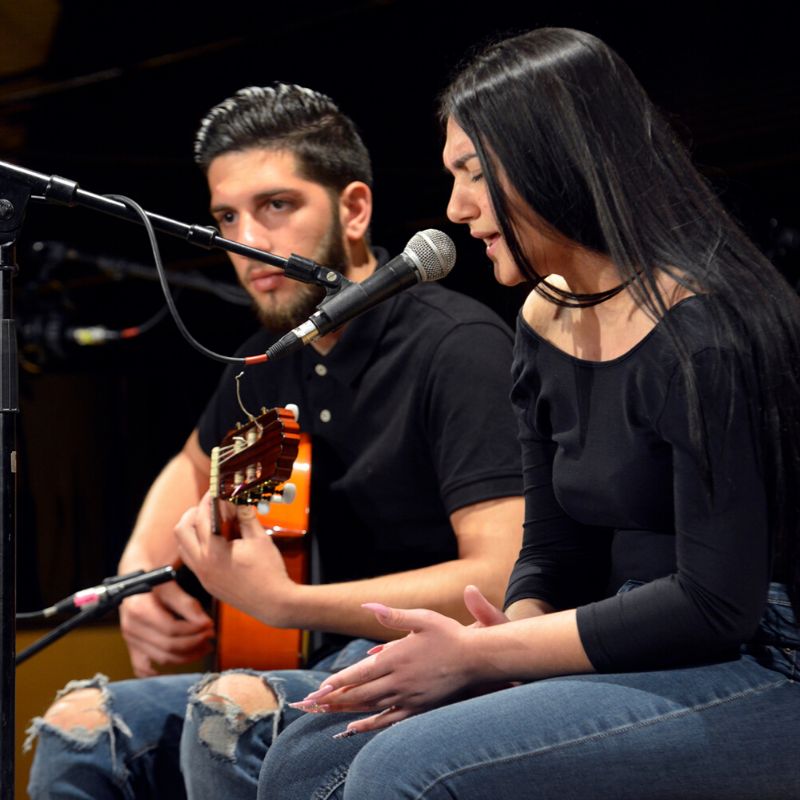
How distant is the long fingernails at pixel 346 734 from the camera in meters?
1.41

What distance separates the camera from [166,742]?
2.04 m

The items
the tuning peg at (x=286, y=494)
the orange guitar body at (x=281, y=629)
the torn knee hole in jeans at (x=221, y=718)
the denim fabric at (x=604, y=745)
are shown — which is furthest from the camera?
the orange guitar body at (x=281, y=629)

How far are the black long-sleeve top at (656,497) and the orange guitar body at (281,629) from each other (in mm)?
565

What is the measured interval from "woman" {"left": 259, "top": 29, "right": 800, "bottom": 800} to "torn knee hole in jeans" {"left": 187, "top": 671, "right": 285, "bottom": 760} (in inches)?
10.5

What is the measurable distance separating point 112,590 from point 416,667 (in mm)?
824

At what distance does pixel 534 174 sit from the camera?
1431mm

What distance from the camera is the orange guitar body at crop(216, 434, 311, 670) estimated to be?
2068 mm

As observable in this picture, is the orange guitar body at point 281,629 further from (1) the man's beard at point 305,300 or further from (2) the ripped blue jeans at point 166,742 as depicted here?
(1) the man's beard at point 305,300

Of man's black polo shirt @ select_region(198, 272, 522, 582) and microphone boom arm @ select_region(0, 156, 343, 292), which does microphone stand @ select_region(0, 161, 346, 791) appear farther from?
man's black polo shirt @ select_region(198, 272, 522, 582)

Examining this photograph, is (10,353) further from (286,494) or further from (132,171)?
(132,171)

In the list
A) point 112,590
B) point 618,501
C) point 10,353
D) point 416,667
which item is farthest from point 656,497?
point 112,590

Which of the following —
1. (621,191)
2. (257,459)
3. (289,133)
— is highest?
(289,133)

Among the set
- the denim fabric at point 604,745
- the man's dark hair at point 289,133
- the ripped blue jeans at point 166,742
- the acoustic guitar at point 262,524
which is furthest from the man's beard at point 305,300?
the denim fabric at point 604,745

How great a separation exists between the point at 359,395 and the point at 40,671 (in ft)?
4.56
